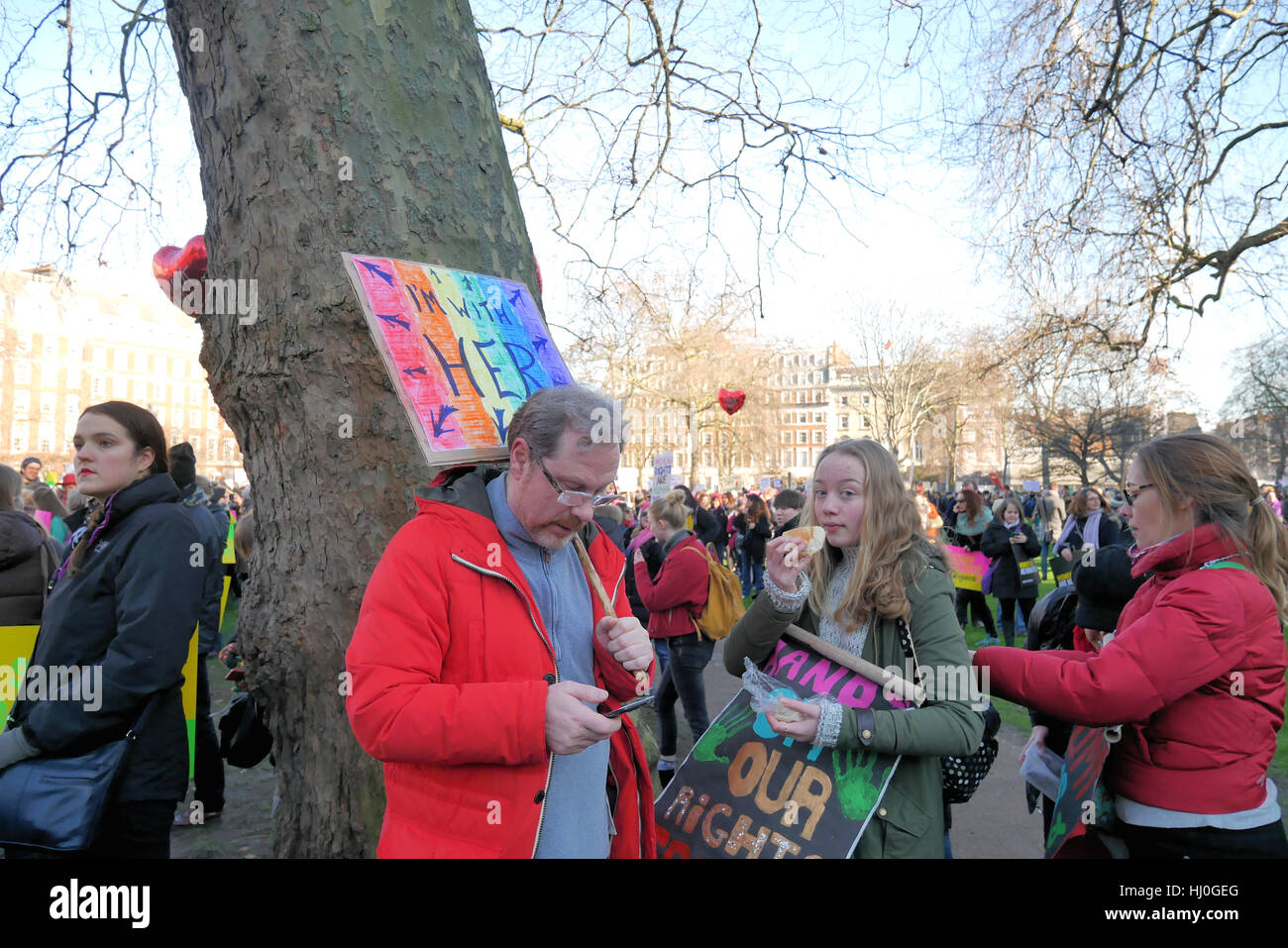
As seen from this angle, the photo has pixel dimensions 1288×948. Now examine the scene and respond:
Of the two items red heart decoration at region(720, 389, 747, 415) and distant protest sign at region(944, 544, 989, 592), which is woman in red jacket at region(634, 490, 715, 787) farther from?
red heart decoration at region(720, 389, 747, 415)

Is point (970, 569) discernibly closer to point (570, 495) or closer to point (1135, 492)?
point (1135, 492)

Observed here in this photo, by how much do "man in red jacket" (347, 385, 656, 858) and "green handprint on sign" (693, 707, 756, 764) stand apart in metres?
0.33

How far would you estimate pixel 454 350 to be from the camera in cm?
221

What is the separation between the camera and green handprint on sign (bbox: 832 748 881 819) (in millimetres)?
2045

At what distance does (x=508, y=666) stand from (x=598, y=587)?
12.9 inches

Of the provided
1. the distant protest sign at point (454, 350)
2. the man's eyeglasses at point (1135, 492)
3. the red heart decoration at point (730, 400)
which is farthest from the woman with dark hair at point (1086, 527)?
the red heart decoration at point (730, 400)

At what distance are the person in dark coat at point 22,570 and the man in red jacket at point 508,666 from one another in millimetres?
2441

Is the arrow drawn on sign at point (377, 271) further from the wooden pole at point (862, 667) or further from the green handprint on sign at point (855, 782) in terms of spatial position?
the green handprint on sign at point (855, 782)

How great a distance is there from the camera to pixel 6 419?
2347 inches

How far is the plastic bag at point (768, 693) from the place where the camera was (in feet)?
6.88

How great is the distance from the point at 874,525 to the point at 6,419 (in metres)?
74.1

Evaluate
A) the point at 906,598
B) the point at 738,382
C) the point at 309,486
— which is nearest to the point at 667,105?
the point at 309,486

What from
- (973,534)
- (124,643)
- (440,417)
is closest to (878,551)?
(440,417)
